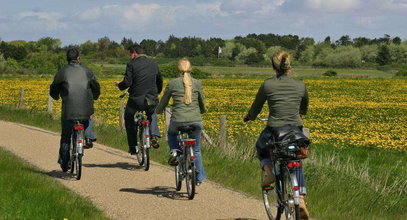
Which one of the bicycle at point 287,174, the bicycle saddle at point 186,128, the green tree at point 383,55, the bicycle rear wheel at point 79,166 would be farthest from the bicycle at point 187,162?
the green tree at point 383,55

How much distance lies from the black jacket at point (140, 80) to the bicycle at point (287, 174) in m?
5.05

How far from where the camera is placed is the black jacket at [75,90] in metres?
10.2

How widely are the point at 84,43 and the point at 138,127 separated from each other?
594 ft

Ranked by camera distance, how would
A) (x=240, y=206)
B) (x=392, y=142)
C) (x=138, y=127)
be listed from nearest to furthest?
(x=240, y=206) < (x=138, y=127) < (x=392, y=142)

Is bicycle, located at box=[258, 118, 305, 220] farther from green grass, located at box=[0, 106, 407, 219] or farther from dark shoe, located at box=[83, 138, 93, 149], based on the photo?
dark shoe, located at box=[83, 138, 93, 149]

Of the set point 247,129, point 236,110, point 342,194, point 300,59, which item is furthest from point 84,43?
point 342,194

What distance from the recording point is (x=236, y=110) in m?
35.2

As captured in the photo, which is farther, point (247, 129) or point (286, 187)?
point (247, 129)

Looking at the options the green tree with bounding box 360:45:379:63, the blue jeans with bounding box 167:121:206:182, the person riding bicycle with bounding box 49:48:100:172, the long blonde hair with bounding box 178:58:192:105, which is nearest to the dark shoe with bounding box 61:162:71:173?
the person riding bicycle with bounding box 49:48:100:172

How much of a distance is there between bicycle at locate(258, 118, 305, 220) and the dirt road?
1038 mm

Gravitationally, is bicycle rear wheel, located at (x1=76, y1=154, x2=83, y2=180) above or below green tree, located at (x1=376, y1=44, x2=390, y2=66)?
above

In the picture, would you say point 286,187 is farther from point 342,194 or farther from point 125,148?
point 125,148

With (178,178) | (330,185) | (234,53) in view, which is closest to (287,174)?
(178,178)

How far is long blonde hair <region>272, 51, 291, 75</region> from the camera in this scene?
6.67m
